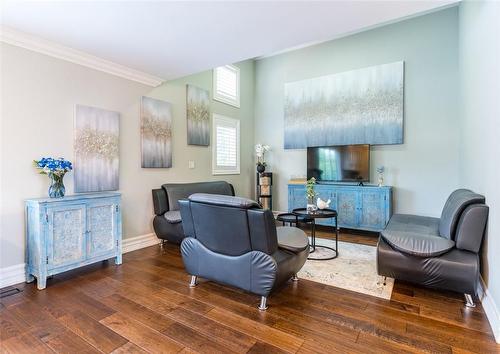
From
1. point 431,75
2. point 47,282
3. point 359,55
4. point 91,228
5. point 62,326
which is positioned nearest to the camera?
point 62,326

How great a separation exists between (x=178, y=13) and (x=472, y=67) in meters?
3.36

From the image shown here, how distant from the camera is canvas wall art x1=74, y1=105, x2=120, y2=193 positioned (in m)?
3.35

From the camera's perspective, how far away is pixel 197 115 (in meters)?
5.12

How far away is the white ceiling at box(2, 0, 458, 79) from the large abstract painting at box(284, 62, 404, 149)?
2.34m

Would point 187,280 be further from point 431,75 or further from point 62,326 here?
point 431,75

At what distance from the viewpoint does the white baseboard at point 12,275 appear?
2.71 meters

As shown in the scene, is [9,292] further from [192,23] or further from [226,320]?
[192,23]

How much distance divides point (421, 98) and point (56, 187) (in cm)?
563

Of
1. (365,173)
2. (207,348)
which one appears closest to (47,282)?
(207,348)

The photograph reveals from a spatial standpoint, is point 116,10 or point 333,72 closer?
point 116,10

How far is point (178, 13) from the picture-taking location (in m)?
2.46

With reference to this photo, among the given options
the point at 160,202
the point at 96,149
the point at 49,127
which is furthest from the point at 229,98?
the point at 49,127

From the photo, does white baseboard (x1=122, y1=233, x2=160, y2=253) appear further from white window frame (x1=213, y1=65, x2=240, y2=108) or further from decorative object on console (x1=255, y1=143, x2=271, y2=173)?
white window frame (x1=213, y1=65, x2=240, y2=108)

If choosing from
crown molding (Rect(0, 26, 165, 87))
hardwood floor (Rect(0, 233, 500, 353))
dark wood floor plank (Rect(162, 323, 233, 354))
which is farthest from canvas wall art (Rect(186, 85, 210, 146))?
dark wood floor plank (Rect(162, 323, 233, 354))
